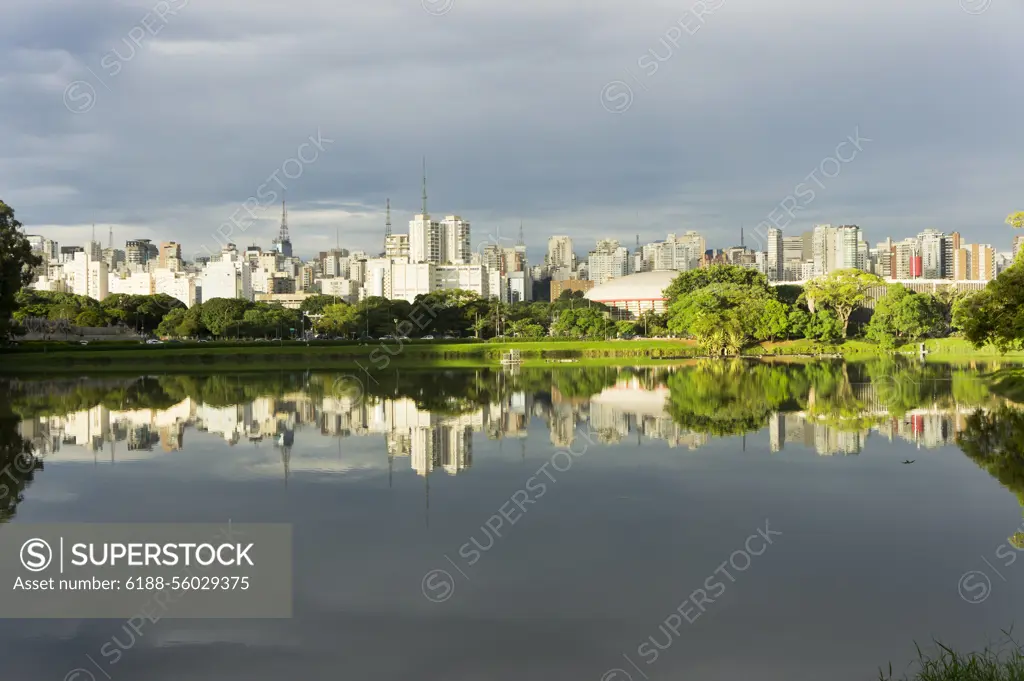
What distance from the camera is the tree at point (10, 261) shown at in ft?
157

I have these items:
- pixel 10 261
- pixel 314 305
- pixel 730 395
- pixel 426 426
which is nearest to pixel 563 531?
pixel 426 426

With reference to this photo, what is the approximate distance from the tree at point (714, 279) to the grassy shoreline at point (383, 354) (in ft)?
42.6

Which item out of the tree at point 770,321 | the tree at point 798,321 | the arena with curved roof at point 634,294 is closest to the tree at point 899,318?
the tree at point 798,321

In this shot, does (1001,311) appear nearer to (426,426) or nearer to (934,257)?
(426,426)

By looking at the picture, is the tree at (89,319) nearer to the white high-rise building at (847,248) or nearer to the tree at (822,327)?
the tree at (822,327)

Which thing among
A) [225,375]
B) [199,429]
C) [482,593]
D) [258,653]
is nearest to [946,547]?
[482,593]

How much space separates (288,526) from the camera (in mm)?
11680

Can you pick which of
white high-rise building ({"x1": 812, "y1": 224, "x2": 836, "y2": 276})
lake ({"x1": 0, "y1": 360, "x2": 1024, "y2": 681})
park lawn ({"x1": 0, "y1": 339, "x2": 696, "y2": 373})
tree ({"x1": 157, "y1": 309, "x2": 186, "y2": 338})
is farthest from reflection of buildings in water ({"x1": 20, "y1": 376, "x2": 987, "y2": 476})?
white high-rise building ({"x1": 812, "y1": 224, "x2": 836, "y2": 276})

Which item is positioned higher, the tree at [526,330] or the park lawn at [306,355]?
the tree at [526,330]

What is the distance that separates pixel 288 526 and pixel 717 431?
12.1 metres

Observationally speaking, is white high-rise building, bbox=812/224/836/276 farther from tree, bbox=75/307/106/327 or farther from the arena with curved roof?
tree, bbox=75/307/106/327

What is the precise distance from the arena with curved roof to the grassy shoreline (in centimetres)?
6003

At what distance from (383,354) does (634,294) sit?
8187 cm

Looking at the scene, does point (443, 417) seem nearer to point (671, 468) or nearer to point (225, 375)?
point (671, 468)
